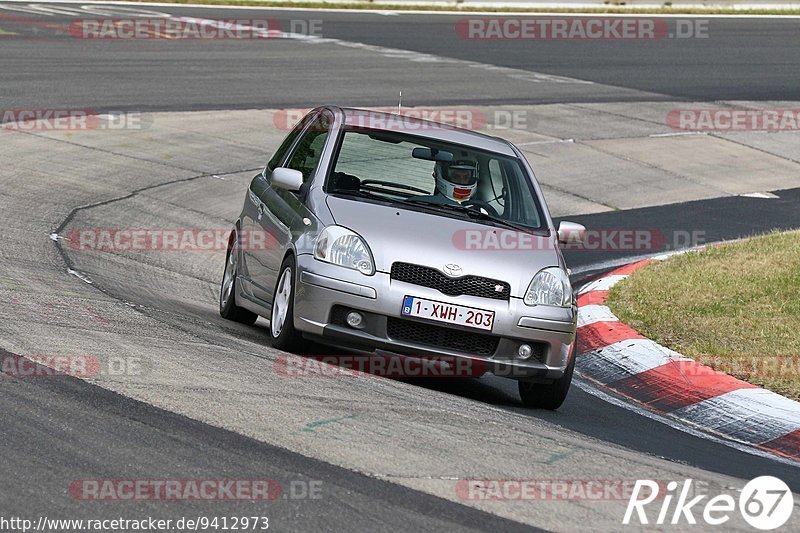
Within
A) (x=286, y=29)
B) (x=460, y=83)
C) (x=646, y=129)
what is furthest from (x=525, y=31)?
(x=646, y=129)

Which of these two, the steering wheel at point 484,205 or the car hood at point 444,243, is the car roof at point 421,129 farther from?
the car hood at point 444,243

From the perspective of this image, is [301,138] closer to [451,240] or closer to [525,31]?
[451,240]

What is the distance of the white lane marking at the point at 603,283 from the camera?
11.5m

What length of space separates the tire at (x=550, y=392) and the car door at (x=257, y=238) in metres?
1.75

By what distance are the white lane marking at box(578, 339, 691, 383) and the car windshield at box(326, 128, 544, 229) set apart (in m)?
1.23

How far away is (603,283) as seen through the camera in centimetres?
1170

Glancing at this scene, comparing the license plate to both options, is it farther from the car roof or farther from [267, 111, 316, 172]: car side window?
[267, 111, 316, 172]: car side window

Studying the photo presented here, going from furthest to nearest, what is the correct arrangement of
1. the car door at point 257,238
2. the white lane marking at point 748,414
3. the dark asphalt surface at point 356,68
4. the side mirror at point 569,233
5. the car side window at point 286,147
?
the dark asphalt surface at point 356,68
the car side window at point 286,147
the car door at point 257,238
the side mirror at point 569,233
the white lane marking at point 748,414

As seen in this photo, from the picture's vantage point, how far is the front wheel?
8.09 meters

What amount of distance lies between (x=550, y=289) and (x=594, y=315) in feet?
8.61

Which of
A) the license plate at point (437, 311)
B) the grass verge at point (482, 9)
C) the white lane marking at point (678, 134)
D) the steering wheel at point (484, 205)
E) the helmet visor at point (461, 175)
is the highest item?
the helmet visor at point (461, 175)

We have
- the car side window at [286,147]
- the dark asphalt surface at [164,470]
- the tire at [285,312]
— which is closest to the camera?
the dark asphalt surface at [164,470]

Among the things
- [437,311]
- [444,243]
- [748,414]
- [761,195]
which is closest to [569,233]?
[444,243]

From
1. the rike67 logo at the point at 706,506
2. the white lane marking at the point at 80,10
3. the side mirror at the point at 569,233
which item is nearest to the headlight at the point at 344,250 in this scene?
the side mirror at the point at 569,233
